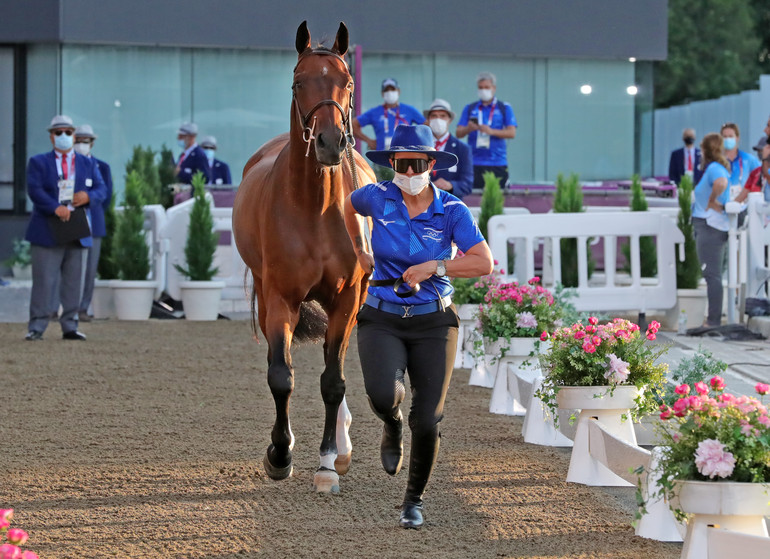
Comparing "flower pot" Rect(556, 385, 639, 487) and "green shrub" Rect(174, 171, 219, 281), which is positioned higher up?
"green shrub" Rect(174, 171, 219, 281)

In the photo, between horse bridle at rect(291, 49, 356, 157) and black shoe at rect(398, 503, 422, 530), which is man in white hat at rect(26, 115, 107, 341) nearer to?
horse bridle at rect(291, 49, 356, 157)

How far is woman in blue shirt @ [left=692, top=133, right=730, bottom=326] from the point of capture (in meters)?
14.0

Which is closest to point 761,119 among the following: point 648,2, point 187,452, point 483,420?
point 648,2

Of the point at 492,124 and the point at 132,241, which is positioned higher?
the point at 492,124

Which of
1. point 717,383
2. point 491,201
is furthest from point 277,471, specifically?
point 491,201

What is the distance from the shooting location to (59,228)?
14.5 metres

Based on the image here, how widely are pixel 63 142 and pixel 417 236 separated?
968 centimetres

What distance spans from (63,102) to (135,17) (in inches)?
76.8

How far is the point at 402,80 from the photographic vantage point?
24.1 metres

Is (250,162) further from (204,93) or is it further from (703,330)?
(204,93)

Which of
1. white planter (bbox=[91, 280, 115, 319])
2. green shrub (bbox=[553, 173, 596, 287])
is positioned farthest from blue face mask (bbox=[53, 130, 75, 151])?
green shrub (bbox=[553, 173, 596, 287])

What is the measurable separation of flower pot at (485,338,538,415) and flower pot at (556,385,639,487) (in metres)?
2.28

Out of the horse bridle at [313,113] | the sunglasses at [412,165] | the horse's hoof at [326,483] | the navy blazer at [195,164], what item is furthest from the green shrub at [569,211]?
the sunglasses at [412,165]

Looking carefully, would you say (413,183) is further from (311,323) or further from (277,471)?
(311,323)
